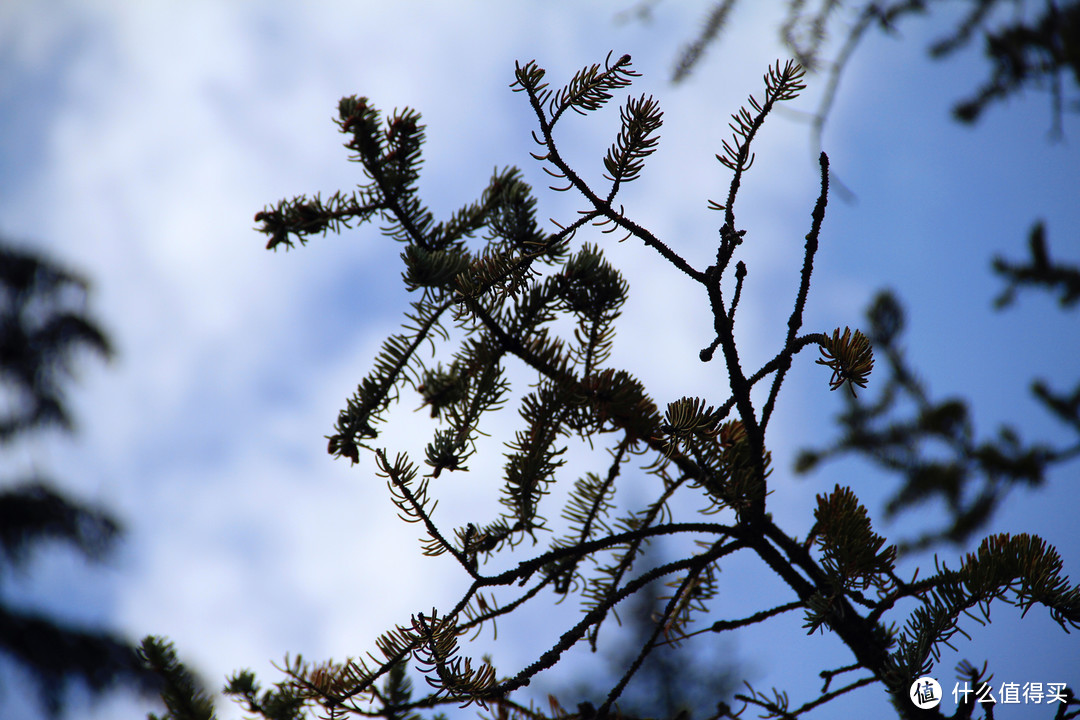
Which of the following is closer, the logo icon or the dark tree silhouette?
the logo icon

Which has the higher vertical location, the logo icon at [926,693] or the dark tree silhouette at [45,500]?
the dark tree silhouette at [45,500]

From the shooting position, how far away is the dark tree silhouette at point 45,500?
→ 16.2 ft

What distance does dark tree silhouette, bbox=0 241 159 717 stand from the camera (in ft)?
16.2

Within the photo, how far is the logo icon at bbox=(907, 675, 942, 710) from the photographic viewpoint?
752 mm

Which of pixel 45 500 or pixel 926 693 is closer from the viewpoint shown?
pixel 926 693

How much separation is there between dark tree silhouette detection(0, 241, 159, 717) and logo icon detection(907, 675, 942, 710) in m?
4.76

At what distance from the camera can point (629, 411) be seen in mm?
986

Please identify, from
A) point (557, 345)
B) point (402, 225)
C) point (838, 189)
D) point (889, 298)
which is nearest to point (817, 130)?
point (838, 189)

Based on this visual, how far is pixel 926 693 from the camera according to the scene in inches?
30.1

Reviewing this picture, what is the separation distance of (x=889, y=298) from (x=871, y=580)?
3.65 m

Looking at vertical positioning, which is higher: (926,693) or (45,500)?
(45,500)

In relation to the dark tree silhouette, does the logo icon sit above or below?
below

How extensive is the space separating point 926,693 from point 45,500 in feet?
21.2

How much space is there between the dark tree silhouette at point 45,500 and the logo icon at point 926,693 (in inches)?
187
